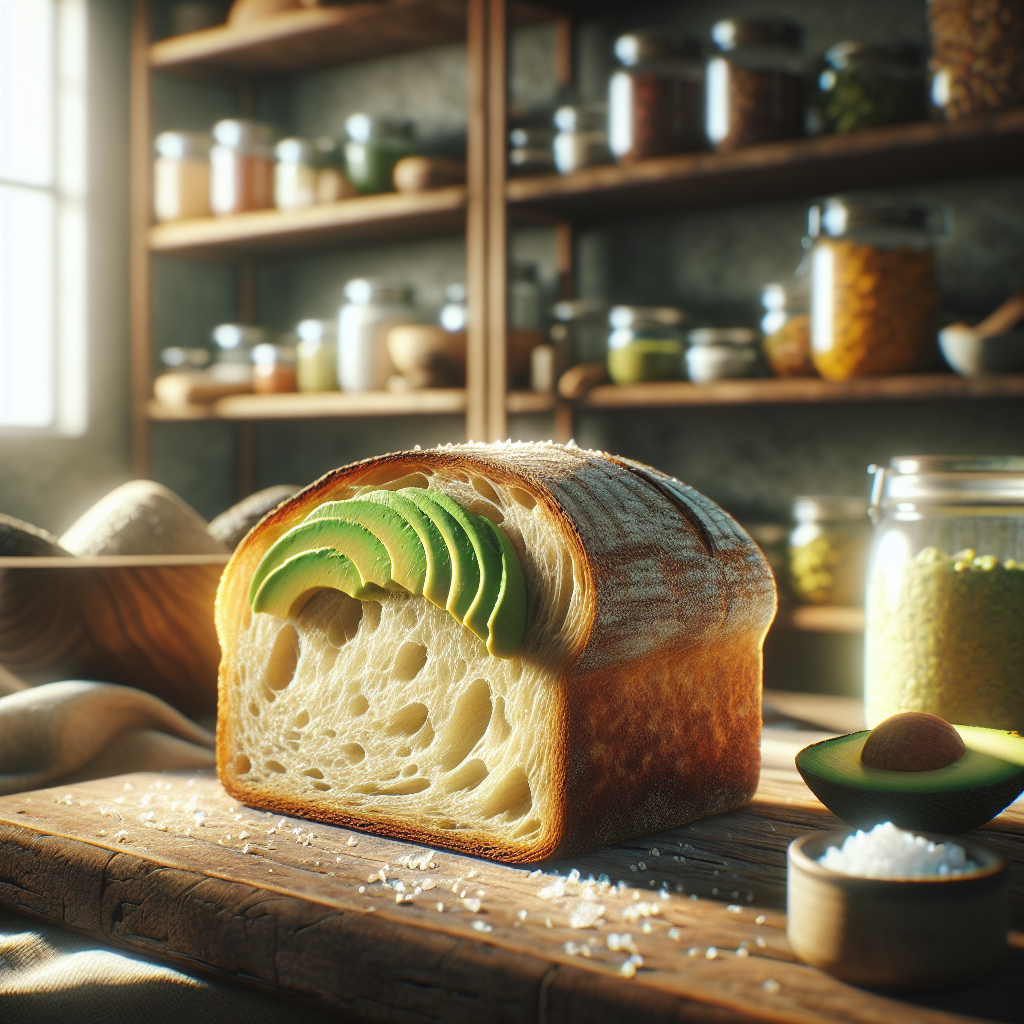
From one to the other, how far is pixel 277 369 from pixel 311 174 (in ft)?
1.48

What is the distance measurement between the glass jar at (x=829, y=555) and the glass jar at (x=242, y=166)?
5.14 feet

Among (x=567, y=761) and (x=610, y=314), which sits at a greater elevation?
(x=610, y=314)

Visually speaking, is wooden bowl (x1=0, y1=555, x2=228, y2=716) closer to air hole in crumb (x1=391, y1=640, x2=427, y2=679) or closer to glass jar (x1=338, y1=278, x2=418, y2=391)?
air hole in crumb (x1=391, y1=640, x2=427, y2=679)

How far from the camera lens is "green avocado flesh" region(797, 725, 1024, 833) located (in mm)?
750

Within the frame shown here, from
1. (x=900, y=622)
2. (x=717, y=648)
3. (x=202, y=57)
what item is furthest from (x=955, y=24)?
(x=202, y=57)

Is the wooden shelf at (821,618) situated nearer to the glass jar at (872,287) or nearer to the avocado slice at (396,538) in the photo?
the glass jar at (872,287)

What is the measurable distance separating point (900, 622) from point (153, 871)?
2.18ft

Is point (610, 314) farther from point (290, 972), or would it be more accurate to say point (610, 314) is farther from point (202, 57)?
point (290, 972)

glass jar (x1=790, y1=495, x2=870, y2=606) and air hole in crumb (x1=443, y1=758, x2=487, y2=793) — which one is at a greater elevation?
glass jar (x1=790, y1=495, x2=870, y2=606)

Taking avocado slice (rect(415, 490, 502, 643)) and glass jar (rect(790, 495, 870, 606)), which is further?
glass jar (rect(790, 495, 870, 606))

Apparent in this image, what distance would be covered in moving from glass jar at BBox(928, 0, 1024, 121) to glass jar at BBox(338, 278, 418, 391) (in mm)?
1111

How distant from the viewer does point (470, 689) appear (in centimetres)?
86

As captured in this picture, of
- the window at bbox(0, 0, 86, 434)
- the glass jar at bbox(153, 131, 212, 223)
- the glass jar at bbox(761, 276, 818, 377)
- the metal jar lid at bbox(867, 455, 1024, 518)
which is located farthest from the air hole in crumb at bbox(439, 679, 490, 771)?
the window at bbox(0, 0, 86, 434)

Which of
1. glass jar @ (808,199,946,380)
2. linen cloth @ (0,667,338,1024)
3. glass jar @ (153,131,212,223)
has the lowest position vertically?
Result: linen cloth @ (0,667,338,1024)
